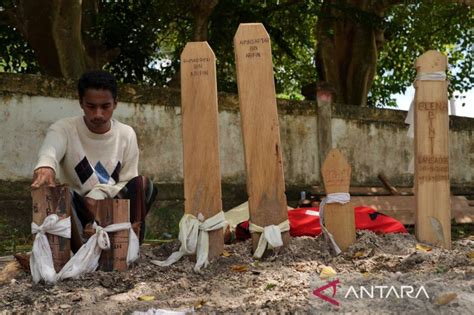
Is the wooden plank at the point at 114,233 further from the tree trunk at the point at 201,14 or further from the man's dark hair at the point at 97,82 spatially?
the tree trunk at the point at 201,14

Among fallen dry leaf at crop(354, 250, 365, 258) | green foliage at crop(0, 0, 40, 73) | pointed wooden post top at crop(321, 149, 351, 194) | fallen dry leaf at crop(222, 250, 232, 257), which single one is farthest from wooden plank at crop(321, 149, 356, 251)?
green foliage at crop(0, 0, 40, 73)

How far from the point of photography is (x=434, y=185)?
390 cm

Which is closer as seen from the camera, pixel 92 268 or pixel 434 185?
pixel 92 268

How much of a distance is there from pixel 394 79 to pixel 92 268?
12.4 m

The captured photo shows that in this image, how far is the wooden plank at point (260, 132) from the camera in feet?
12.2

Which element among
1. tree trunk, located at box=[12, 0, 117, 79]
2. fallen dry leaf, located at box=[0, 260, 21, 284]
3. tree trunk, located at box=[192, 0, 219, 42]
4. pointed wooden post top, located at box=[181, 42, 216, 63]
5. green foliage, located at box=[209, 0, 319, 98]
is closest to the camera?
fallen dry leaf, located at box=[0, 260, 21, 284]

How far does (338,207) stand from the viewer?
3779mm

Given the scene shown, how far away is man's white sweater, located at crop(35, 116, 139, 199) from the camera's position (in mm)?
3637

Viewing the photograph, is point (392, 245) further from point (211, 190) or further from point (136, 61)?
point (136, 61)

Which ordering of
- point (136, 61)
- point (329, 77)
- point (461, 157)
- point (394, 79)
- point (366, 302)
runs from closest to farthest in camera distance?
1. point (366, 302)
2. point (461, 157)
3. point (136, 61)
4. point (329, 77)
5. point (394, 79)

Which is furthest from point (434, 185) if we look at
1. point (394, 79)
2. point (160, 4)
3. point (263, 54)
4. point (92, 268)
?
point (394, 79)

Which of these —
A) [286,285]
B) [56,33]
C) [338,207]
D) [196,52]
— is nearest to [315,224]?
[338,207]

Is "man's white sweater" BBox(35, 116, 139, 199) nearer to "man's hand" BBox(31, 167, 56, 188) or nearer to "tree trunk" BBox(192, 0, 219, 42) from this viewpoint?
"man's hand" BBox(31, 167, 56, 188)

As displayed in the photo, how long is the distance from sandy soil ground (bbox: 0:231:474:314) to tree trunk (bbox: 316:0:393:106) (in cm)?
762
